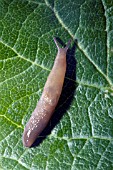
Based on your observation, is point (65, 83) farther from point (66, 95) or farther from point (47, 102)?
point (47, 102)

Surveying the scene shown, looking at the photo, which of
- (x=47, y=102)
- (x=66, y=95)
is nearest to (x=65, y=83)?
(x=66, y=95)

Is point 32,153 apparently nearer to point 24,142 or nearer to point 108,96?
point 24,142

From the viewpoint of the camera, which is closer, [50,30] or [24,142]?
[24,142]

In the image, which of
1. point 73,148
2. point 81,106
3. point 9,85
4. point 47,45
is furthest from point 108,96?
point 9,85
